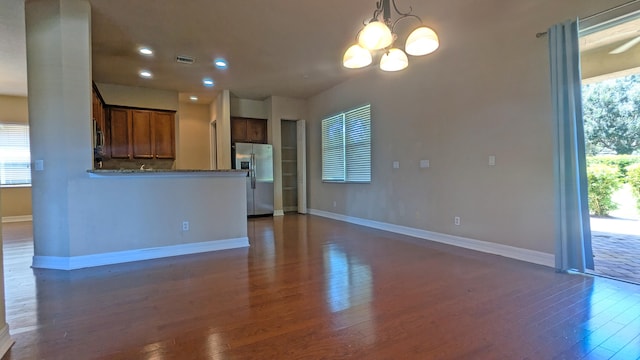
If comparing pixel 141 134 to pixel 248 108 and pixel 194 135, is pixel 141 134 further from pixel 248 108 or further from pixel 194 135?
pixel 248 108

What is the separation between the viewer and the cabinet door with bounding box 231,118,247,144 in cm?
762

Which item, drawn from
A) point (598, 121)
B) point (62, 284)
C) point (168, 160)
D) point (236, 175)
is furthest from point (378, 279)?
point (168, 160)

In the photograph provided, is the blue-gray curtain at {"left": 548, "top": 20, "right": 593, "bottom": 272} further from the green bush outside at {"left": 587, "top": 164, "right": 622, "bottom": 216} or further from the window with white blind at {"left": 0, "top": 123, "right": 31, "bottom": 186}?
the window with white blind at {"left": 0, "top": 123, "right": 31, "bottom": 186}

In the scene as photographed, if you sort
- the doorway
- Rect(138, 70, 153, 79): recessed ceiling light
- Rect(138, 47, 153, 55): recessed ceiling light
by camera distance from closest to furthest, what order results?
1. the doorway
2. Rect(138, 47, 153, 55): recessed ceiling light
3. Rect(138, 70, 153, 79): recessed ceiling light

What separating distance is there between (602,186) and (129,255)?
524 cm

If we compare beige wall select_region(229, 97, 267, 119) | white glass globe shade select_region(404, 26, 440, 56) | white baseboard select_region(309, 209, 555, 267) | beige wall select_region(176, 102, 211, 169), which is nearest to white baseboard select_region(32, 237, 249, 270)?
white baseboard select_region(309, 209, 555, 267)

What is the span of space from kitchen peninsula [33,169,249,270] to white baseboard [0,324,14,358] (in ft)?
5.75

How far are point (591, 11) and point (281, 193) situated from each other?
20.4ft

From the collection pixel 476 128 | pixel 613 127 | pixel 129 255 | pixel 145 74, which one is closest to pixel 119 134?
pixel 145 74

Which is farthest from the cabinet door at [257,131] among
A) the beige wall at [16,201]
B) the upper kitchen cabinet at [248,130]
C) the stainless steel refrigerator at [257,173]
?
the beige wall at [16,201]

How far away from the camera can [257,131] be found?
25.9ft

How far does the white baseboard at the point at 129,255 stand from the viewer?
11.3ft

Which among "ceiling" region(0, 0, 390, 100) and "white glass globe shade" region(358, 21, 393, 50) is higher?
"ceiling" region(0, 0, 390, 100)

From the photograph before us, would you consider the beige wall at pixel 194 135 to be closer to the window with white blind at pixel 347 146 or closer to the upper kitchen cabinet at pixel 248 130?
the upper kitchen cabinet at pixel 248 130
